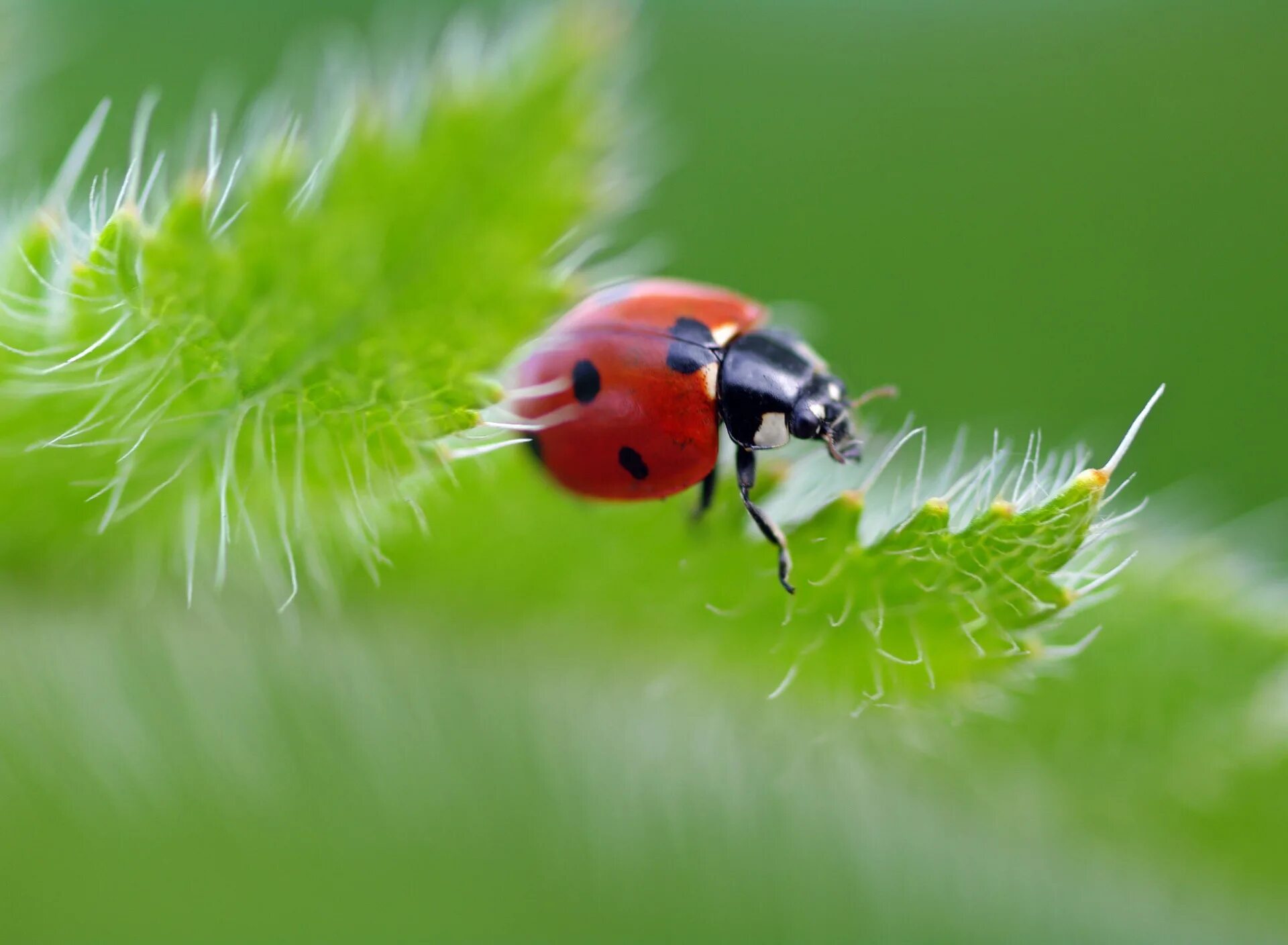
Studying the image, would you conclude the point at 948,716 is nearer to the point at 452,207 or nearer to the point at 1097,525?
the point at 1097,525

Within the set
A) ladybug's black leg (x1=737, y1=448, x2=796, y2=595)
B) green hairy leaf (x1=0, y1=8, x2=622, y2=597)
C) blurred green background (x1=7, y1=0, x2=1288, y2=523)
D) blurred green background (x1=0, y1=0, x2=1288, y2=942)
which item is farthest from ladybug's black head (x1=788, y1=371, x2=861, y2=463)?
blurred green background (x1=7, y1=0, x2=1288, y2=523)

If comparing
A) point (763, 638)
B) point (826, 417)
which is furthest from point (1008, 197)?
point (763, 638)

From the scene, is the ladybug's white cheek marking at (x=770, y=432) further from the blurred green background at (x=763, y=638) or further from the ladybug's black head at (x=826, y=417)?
the blurred green background at (x=763, y=638)

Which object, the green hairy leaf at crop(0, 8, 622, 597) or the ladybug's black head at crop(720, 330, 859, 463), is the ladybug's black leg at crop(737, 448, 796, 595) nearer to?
the ladybug's black head at crop(720, 330, 859, 463)

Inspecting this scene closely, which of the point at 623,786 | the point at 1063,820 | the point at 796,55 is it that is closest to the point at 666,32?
the point at 796,55

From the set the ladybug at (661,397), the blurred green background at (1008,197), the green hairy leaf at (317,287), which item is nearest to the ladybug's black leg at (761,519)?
the ladybug at (661,397)

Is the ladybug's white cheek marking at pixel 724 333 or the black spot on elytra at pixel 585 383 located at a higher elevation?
the ladybug's white cheek marking at pixel 724 333
